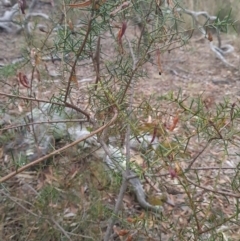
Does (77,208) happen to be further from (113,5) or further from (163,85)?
(163,85)

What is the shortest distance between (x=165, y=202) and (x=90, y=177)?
1.29 feet

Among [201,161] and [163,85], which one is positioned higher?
[201,161]

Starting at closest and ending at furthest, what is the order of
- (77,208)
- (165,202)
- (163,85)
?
(77,208), (165,202), (163,85)

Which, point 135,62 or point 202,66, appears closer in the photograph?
point 135,62

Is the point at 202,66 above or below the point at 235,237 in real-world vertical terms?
below

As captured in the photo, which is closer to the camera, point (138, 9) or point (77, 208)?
point (138, 9)

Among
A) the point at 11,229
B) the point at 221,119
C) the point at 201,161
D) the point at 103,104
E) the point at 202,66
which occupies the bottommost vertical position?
the point at 202,66

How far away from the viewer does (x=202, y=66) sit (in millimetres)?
4555

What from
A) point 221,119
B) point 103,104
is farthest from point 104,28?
point 221,119

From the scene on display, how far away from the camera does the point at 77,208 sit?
2.08 meters

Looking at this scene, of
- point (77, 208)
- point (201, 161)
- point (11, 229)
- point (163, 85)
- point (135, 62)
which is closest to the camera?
point (135, 62)

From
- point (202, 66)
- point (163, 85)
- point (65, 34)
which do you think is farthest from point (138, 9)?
point (202, 66)

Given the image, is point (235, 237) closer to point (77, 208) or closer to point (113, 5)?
point (77, 208)

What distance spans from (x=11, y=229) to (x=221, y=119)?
1184 millimetres
